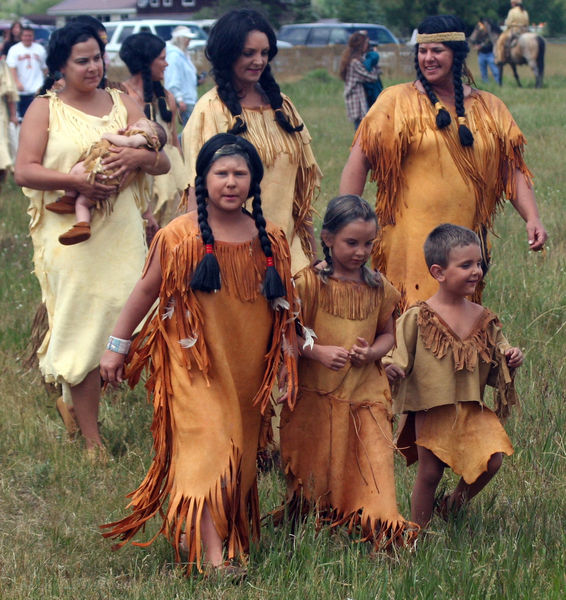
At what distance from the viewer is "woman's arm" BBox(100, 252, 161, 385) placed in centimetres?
421

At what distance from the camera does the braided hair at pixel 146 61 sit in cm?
803

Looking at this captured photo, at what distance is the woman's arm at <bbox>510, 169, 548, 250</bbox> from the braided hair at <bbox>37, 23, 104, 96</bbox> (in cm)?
208

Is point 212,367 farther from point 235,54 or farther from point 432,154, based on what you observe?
point 432,154

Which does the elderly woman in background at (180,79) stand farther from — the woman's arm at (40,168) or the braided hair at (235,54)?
the braided hair at (235,54)

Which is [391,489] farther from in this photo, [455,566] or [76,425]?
[76,425]

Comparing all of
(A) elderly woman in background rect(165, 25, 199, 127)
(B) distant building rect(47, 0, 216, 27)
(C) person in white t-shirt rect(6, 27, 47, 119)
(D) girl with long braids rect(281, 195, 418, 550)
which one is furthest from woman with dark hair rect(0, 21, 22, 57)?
(B) distant building rect(47, 0, 216, 27)

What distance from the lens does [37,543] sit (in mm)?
4641

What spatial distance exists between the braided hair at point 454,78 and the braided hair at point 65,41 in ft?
5.03

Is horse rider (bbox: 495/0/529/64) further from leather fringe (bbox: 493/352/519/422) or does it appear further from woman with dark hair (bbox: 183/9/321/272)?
leather fringe (bbox: 493/352/519/422)

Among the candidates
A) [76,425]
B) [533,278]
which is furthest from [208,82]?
[76,425]

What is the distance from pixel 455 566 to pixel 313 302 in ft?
3.50

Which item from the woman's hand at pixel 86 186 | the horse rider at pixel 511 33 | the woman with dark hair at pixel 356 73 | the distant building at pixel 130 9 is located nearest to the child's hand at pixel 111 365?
the woman's hand at pixel 86 186

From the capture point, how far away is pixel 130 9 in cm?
6788

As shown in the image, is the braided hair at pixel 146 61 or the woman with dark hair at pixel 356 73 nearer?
the braided hair at pixel 146 61
